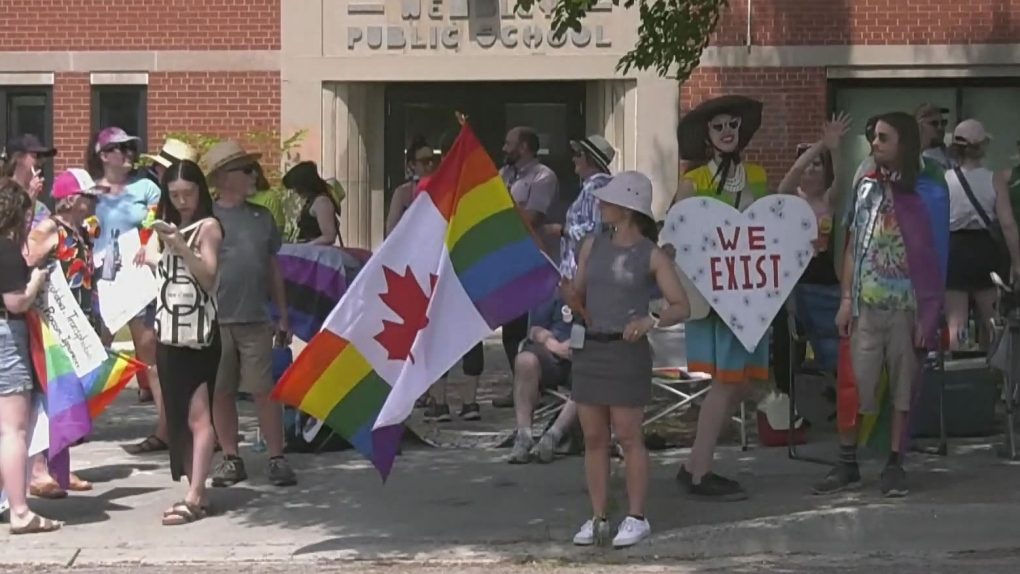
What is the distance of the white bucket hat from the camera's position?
705 cm

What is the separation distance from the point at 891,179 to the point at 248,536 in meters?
3.62

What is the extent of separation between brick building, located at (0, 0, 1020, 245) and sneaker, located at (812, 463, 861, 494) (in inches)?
322

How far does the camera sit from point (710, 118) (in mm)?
8062

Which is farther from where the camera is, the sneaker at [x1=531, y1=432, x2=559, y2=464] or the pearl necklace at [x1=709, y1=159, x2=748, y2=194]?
the sneaker at [x1=531, y1=432, x2=559, y2=464]

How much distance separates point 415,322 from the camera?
7.18 m

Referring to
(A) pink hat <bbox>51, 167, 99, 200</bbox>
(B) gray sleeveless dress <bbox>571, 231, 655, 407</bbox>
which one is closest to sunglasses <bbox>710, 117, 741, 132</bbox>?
(B) gray sleeveless dress <bbox>571, 231, 655, 407</bbox>

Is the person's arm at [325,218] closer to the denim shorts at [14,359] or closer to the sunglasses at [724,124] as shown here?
the denim shorts at [14,359]

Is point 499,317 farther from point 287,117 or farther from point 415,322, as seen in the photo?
point 287,117

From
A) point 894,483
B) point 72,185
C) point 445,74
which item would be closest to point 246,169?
point 72,185

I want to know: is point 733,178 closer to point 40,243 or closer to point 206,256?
point 206,256

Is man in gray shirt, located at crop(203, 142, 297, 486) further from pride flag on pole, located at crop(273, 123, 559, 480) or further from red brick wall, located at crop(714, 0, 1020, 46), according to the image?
red brick wall, located at crop(714, 0, 1020, 46)

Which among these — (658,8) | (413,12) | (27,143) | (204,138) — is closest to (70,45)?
(204,138)

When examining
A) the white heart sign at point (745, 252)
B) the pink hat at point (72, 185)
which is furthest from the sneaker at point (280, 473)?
the white heart sign at point (745, 252)

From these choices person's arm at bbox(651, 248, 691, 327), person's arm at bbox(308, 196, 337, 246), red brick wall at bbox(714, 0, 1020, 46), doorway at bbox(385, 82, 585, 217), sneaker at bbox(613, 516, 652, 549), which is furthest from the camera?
doorway at bbox(385, 82, 585, 217)
